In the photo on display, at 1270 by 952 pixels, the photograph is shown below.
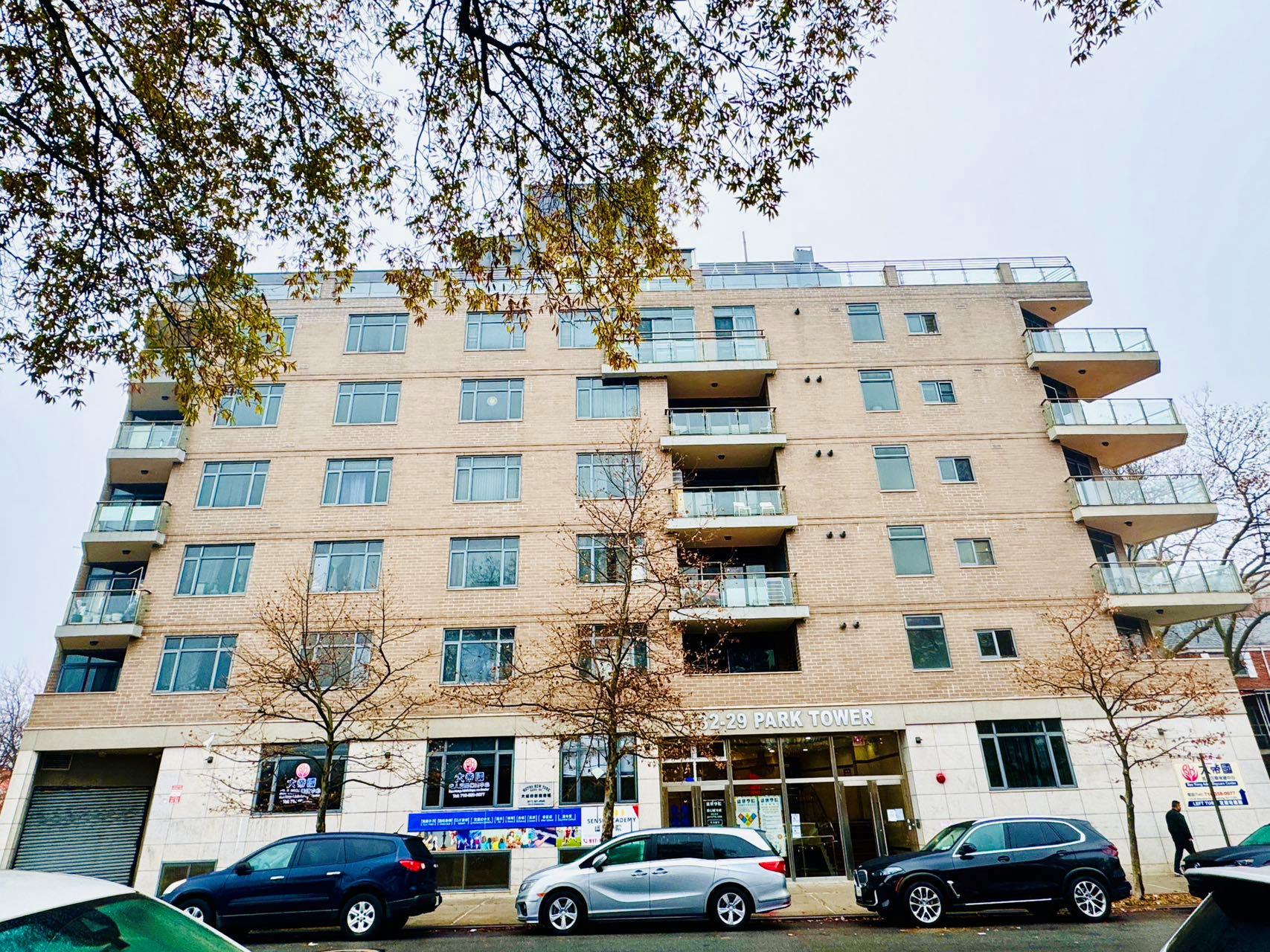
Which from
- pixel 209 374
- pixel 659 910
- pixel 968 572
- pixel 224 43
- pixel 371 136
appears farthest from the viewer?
pixel 968 572

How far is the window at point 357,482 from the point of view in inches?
876

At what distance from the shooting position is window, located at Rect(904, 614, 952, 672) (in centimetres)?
2034

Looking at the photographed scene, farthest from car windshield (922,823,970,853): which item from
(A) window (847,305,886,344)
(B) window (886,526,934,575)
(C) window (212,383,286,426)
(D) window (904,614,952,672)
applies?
(C) window (212,383,286,426)

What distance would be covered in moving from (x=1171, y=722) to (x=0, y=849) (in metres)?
29.6

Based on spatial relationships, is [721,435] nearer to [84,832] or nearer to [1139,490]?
[1139,490]

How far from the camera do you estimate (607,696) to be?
15.4 meters

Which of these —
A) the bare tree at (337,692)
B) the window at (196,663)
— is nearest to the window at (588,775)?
the bare tree at (337,692)

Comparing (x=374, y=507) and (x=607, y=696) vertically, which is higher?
(x=374, y=507)

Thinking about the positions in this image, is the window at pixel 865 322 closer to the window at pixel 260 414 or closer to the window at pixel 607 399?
the window at pixel 607 399

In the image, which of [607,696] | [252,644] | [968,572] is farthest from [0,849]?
[968,572]

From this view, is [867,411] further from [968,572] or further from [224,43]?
[224,43]

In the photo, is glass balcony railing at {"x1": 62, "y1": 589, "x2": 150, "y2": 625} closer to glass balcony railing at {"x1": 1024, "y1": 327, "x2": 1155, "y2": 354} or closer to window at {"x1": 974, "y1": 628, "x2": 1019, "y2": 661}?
window at {"x1": 974, "y1": 628, "x2": 1019, "y2": 661}

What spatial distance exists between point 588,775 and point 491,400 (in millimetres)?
11555

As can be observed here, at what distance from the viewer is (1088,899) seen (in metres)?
11.9
